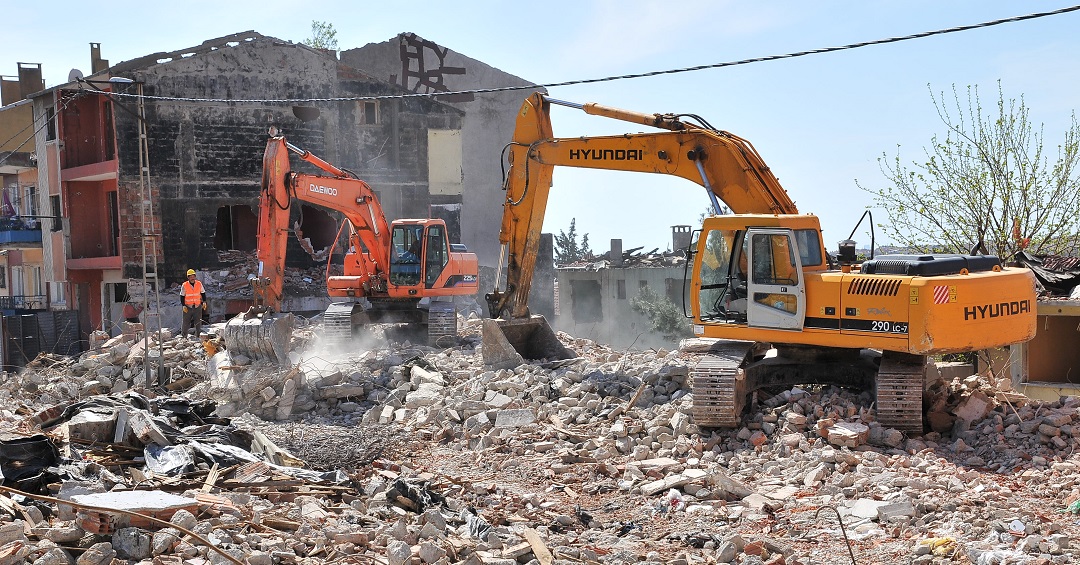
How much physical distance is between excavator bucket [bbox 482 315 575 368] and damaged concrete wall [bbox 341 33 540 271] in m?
18.3

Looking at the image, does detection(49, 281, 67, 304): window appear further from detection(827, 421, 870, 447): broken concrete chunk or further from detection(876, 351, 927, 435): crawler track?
detection(876, 351, 927, 435): crawler track

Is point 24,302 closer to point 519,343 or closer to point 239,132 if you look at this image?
point 239,132

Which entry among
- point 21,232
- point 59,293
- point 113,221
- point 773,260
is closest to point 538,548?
point 773,260

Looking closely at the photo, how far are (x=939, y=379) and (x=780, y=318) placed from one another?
6.84 ft

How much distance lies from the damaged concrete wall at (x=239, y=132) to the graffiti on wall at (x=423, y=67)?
13.2ft

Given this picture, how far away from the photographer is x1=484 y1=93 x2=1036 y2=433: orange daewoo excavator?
1033 centimetres

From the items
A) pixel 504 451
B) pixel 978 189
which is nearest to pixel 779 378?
pixel 504 451

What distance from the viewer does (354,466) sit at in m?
10.4

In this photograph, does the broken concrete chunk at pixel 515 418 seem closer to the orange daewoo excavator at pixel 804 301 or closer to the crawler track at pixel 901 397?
the orange daewoo excavator at pixel 804 301

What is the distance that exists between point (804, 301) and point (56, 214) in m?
27.8

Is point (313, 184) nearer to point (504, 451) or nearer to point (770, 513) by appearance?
point (504, 451)

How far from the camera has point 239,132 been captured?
28.8 m

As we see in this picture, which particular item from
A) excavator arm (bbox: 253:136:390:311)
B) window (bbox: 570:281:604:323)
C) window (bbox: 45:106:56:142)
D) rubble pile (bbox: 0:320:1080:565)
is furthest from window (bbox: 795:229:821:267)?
window (bbox: 570:281:604:323)

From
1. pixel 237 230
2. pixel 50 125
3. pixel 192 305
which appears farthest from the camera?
pixel 50 125
